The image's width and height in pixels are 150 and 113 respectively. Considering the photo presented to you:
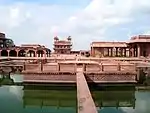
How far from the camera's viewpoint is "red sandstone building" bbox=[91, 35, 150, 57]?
209 feet

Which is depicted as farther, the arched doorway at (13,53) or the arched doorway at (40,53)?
the arched doorway at (40,53)

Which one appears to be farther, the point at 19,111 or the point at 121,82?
the point at 121,82

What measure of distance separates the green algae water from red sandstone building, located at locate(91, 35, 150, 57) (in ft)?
131

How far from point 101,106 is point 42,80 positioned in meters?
7.11

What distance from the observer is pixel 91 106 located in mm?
9320

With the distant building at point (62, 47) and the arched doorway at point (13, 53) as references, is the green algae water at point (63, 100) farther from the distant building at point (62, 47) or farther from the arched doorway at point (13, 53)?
the distant building at point (62, 47)

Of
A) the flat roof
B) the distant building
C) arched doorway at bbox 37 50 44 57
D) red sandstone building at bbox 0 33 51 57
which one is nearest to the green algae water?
the flat roof

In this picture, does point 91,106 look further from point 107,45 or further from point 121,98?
point 107,45

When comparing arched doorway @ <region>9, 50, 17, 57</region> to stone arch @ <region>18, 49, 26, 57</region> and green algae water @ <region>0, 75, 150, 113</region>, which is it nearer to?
stone arch @ <region>18, 49, 26, 57</region>

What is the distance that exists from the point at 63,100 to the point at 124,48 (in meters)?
59.6

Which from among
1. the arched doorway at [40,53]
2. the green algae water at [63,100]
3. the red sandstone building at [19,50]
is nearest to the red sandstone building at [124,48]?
the red sandstone building at [19,50]

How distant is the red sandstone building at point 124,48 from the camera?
2505 inches

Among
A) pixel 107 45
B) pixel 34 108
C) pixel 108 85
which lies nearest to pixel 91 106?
pixel 34 108

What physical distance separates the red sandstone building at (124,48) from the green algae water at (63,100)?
3995 centimetres
